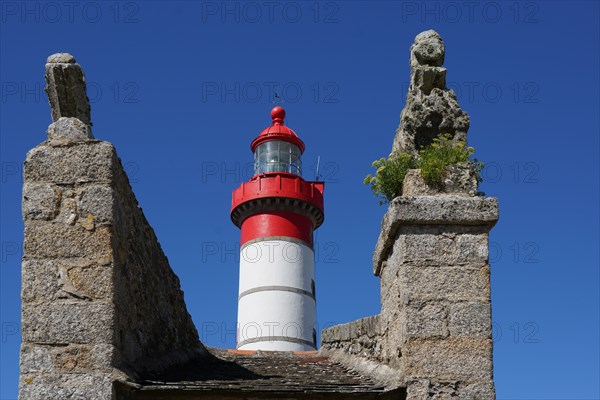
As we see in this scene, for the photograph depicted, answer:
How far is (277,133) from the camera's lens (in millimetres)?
21891

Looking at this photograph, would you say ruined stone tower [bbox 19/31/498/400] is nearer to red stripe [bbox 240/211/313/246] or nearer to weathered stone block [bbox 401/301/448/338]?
weathered stone block [bbox 401/301/448/338]

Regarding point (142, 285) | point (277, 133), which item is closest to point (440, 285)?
point (142, 285)

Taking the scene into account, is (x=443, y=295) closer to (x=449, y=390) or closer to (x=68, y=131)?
(x=449, y=390)

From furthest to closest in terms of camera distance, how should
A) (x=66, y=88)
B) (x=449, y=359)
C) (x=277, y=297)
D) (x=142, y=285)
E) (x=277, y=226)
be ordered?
(x=277, y=226) → (x=277, y=297) → (x=142, y=285) → (x=66, y=88) → (x=449, y=359)

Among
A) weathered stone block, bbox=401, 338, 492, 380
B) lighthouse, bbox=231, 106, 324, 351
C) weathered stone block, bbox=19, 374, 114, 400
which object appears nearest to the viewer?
weathered stone block, bbox=19, 374, 114, 400

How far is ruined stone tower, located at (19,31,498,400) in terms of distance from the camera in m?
6.02

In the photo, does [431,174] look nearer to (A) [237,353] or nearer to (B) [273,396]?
A: (B) [273,396]

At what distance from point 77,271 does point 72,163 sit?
2.79ft

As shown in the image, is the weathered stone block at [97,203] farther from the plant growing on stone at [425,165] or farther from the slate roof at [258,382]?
the plant growing on stone at [425,165]

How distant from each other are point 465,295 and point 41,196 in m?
3.35

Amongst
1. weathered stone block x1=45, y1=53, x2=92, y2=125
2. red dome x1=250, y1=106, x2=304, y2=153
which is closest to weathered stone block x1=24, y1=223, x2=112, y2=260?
weathered stone block x1=45, y1=53, x2=92, y2=125

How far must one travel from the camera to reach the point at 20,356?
6008 mm

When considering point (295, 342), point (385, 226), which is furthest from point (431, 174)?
point (295, 342)

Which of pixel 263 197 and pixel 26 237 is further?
pixel 263 197
